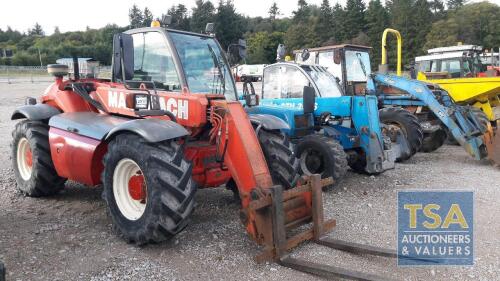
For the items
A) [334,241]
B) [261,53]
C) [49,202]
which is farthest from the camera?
[261,53]

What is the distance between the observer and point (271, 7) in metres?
112

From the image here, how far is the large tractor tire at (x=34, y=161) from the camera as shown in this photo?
5918 millimetres

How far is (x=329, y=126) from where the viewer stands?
25.0ft

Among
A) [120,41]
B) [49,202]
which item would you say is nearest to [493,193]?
[120,41]

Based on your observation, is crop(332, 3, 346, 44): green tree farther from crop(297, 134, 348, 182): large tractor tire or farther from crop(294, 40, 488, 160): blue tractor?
crop(297, 134, 348, 182): large tractor tire

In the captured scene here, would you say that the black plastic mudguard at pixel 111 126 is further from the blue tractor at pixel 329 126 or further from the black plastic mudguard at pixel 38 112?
the blue tractor at pixel 329 126

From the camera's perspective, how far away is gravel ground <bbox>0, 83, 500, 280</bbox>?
393 cm

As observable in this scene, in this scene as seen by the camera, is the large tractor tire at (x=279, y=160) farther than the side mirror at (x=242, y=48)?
No

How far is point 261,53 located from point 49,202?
3071 cm

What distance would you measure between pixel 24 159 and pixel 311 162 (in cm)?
421

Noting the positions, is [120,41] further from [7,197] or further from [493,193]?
[493,193]

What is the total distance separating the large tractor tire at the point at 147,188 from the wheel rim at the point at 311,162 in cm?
313

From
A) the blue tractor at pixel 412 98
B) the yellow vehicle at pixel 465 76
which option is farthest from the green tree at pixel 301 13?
the blue tractor at pixel 412 98

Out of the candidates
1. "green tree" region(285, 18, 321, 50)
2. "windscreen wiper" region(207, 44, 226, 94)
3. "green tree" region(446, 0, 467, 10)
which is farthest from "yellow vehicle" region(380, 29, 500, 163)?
"green tree" region(446, 0, 467, 10)
